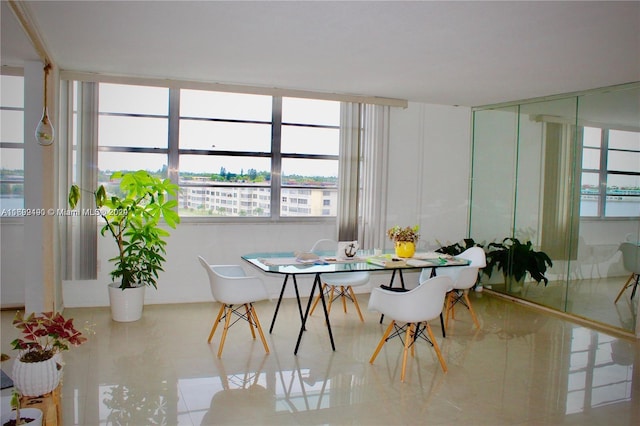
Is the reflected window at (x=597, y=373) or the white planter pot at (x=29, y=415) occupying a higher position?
the white planter pot at (x=29, y=415)

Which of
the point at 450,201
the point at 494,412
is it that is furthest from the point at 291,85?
the point at 494,412

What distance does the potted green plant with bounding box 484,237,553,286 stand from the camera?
602cm

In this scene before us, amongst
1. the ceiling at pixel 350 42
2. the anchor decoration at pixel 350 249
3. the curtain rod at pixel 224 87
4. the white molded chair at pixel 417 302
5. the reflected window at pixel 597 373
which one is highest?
the ceiling at pixel 350 42

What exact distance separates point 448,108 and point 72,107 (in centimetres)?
448

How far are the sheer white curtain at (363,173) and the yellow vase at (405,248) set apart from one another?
1.50 meters

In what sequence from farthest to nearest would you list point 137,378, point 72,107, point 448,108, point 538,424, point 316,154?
point 448,108 < point 316,154 < point 72,107 < point 137,378 < point 538,424

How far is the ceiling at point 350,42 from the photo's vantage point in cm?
326

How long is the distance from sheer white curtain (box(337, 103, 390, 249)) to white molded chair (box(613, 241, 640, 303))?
103 inches

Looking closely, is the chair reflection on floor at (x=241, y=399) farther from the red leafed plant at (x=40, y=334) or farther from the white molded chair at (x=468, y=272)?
the white molded chair at (x=468, y=272)

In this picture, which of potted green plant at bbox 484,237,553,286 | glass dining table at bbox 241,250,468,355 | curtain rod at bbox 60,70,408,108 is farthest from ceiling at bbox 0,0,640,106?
potted green plant at bbox 484,237,553,286

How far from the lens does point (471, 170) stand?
7.13 meters

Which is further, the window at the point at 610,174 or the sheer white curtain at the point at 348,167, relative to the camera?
the sheer white curtain at the point at 348,167

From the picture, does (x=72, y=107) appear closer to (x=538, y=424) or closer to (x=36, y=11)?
(x=36, y=11)

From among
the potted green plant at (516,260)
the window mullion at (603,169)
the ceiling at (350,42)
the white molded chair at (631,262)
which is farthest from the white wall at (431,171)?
the white molded chair at (631,262)
